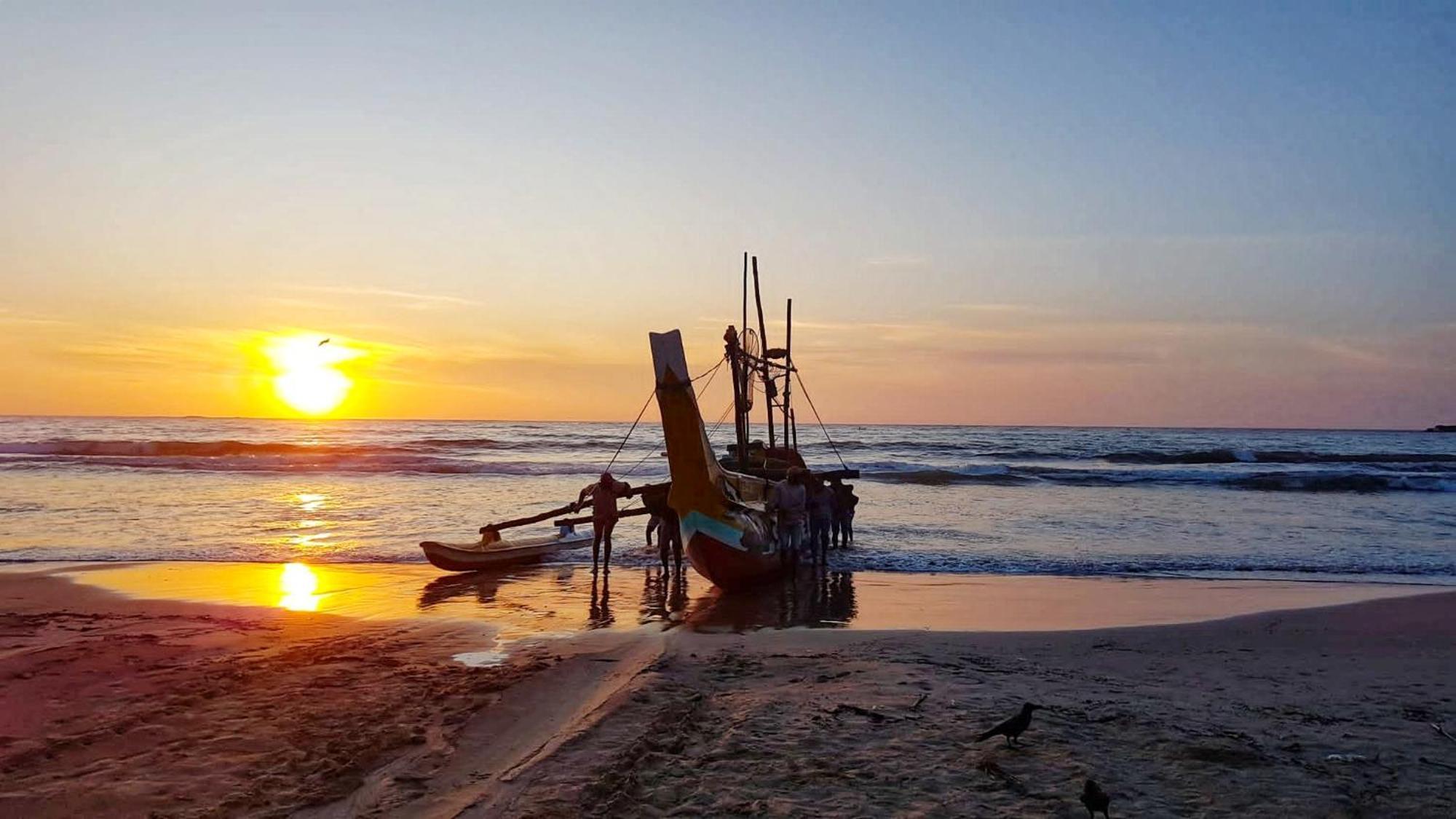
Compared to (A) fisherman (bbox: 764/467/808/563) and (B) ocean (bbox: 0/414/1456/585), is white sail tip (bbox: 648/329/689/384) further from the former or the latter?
(B) ocean (bbox: 0/414/1456/585)

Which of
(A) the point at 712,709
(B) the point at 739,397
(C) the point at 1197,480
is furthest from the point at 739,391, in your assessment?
(C) the point at 1197,480

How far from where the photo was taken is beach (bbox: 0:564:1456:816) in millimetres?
5598

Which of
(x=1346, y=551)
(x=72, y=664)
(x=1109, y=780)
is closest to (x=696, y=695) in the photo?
(x=1109, y=780)

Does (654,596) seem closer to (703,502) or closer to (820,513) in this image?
(703,502)

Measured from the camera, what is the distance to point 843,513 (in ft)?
67.4

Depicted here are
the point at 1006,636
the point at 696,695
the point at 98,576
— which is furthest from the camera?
the point at 98,576

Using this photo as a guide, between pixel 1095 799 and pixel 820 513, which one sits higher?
pixel 820 513

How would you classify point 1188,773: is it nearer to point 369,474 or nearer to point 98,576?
point 98,576

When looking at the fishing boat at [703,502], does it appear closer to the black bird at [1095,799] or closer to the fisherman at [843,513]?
the fisherman at [843,513]

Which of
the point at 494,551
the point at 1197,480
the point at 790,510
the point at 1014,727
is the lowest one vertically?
the point at 1197,480

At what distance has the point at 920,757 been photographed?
6.13m

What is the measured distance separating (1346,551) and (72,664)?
72.5 feet

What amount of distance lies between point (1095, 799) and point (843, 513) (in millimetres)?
15558

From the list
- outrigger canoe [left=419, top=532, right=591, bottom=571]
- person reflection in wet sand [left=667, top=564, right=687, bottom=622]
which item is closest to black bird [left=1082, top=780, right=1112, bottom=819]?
person reflection in wet sand [left=667, top=564, right=687, bottom=622]
